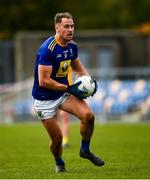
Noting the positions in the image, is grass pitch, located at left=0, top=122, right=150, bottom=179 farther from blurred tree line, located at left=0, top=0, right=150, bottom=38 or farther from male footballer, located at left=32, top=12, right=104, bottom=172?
blurred tree line, located at left=0, top=0, right=150, bottom=38

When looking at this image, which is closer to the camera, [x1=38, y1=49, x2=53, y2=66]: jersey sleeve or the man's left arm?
[x1=38, y1=49, x2=53, y2=66]: jersey sleeve

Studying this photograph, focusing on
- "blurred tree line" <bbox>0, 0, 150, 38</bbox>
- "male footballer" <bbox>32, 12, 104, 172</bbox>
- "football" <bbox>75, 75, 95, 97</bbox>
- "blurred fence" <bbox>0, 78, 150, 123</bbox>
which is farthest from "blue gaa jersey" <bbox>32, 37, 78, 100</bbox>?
"blurred tree line" <bbox>0, 0, 150, 38</bbox>

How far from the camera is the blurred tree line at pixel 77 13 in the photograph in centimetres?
5419

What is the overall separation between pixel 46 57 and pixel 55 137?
1.19 m

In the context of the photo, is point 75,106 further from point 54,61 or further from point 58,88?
point 54,61

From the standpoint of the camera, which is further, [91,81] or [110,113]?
[110,113]

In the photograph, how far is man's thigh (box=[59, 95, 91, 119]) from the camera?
A: 43.1ft

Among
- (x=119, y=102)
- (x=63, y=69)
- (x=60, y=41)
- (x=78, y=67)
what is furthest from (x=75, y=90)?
(x=119, y=102)

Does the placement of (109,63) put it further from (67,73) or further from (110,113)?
(67,73)

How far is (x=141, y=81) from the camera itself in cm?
3091

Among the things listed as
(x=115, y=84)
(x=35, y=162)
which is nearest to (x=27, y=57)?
(x=115, y=84)

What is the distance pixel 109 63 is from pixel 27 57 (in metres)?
3.97

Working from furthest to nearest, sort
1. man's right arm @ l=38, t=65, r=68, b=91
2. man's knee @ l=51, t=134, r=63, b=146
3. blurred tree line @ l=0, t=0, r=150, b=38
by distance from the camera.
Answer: blurred tree line @ l=0, t=0, r=150, b=38, man's knee @ l=51, t=134, r=63, b=146, man's right arm @ l=38, t=65, r=68, b=91

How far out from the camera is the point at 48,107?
43.7 feet
